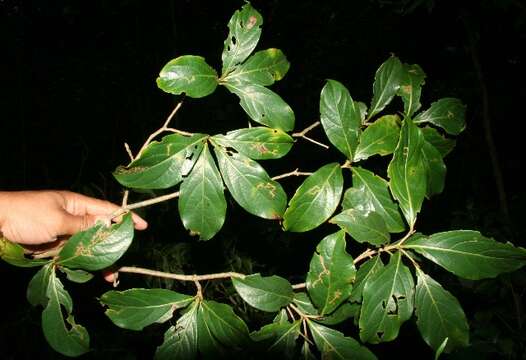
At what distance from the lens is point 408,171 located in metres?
0.78

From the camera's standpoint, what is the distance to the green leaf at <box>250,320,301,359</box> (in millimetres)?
844

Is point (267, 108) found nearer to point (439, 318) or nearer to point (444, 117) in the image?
point (444, 117)

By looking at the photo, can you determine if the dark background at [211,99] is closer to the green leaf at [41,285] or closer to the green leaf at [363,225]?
the green leaf at [41,285]

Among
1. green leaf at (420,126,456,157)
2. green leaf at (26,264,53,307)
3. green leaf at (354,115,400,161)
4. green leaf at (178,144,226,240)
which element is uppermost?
green leaf at (354,115,400,161)

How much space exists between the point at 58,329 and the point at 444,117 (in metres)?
0.99

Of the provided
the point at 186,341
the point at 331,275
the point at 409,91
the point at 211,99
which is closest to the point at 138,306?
the point at 186,341

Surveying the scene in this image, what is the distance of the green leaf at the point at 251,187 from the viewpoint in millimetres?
842

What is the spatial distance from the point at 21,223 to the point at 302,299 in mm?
746

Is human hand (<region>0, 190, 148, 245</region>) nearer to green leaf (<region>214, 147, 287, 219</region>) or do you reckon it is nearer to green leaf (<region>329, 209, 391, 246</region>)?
green leaf (<region>214, 147, 287, 219</region>)

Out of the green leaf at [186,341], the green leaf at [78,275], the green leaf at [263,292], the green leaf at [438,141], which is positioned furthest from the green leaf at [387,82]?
the green leaf at [78,275]

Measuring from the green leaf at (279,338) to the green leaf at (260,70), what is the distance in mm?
534

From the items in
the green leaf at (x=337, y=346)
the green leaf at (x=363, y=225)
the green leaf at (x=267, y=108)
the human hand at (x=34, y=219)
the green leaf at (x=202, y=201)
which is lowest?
the green leaf at (x=337, y=346)

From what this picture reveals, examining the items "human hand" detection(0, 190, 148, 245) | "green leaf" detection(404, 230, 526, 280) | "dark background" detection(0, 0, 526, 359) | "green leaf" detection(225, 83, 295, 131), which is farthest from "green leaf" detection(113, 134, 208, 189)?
"dark background" detection(0, 0, 526, 359)

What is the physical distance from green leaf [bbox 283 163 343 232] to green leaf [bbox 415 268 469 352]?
225 mm
